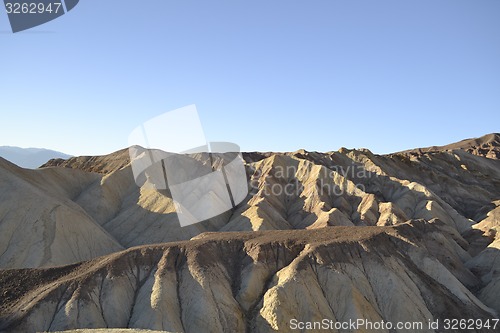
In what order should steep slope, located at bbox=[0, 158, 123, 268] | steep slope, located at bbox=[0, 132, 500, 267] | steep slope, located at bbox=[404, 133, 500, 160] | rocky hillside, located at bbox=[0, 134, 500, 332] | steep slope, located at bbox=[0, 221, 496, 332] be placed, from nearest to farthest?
steep slope, located at bbox=[0, 221, 496, 332] < rocky hillside, located at bbox=[0, 134, 500, 332] < steep slope, located at bbox=[0, 158, 123, 268] < steep slope, located at bbox=[0, 132, 500, 267] < steep slope, located at bbox=[404, 133, 500, 160]

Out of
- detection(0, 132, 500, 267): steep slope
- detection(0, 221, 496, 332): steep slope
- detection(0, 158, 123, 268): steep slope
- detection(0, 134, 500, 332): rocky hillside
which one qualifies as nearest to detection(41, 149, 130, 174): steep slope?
detection(0, 132, 500, 267): steep slope

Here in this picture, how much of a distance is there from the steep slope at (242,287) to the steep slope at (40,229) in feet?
37.5

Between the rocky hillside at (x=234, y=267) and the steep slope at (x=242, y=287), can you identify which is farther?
the rocky hillside at (x=234, y=267)

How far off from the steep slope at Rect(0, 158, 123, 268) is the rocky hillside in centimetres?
14

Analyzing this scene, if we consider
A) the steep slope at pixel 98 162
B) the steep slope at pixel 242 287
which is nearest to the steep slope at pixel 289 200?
the steep slope at pixel 242 287

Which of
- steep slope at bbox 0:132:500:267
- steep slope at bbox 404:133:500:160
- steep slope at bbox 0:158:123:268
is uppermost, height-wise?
steep slope at bbox 0:158:123:268

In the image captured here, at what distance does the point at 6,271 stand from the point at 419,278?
34116 millimetres

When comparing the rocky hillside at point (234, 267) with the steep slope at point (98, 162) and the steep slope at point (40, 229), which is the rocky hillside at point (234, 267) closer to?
the steep slope at point (40, 229)

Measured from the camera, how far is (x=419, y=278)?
117 ft

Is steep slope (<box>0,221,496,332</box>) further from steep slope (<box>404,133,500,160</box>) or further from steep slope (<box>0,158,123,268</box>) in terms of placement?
steep slope (<box>404,133,500,160</box>)

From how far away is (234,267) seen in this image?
35938 millimetres

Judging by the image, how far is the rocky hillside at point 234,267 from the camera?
102 feet

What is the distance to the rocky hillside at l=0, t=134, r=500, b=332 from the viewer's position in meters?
31.1

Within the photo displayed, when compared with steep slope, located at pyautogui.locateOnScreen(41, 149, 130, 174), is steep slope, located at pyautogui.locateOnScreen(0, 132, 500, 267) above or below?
below
